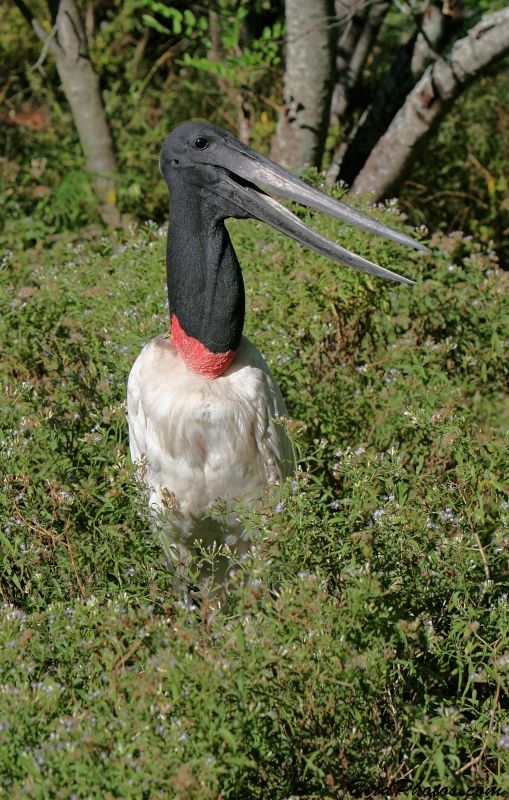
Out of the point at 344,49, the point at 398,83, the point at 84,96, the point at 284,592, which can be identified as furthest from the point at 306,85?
the point at 284,592

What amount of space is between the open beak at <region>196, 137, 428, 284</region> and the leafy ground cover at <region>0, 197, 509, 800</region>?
64 cm

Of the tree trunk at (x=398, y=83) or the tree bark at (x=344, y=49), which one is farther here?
the tree bark at (x=344, y=49)

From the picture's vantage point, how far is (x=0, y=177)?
7023 millimetres

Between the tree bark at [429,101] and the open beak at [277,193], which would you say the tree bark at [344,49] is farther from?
the open beak at [277,193]

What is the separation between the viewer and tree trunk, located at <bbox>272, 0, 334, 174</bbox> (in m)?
5.41

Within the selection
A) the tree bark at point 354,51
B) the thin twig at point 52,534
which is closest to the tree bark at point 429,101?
the tree bark at point 354,51

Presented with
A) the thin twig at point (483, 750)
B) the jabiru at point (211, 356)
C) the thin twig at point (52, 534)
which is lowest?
the thin twig at point (483, 750)

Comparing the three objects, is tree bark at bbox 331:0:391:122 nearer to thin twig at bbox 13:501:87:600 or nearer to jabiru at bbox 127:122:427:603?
jabiru at bbox 127:122:427:603

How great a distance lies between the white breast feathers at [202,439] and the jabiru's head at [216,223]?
10 cm

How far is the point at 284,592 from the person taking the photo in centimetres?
242

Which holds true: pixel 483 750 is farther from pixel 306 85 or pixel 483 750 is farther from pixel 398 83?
pixel 398 83

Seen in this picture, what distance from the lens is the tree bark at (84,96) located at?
666 cm

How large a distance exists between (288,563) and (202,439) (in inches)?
28.8

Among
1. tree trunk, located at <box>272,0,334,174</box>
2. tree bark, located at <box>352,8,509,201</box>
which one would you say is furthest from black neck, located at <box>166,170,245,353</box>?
tree trunk, located at <box>272,0,334,174</box>
